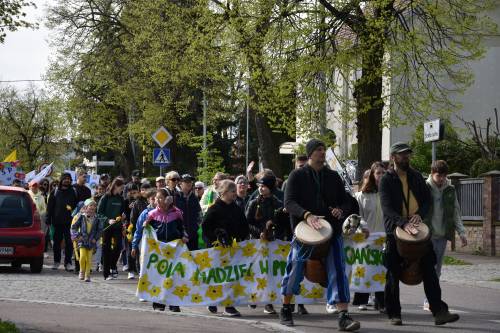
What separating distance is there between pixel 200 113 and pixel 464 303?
3929 cm

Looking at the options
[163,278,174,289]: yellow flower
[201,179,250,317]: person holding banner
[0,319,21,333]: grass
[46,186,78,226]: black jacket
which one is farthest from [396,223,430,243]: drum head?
[46,186,78,226]: black jacket

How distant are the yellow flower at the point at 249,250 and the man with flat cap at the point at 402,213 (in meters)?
2.27

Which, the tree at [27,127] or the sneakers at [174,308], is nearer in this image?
the sneakers at [174,308]

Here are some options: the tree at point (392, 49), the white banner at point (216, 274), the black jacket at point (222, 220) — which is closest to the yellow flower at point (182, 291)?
the white banner at point (216, 274)

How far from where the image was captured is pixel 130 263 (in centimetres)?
2128

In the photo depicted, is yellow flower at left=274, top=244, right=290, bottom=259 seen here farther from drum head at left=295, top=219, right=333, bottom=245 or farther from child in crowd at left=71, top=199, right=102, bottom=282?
child in crowd at left=71, top=199, right=102, bottom=282

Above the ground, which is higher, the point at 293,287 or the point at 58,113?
the point at 58,113

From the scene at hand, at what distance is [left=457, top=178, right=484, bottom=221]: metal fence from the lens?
28844 mm

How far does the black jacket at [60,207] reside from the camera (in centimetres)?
2298

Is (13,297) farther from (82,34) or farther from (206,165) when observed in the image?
(82,34)

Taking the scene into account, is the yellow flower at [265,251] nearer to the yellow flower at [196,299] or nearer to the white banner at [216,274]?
the white banner at [216,274]

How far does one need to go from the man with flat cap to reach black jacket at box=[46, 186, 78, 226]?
39.5 feet

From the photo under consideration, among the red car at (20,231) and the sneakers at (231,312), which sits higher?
the red car at (20,231)

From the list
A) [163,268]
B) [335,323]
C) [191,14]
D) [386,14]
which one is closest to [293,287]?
[335,323]
